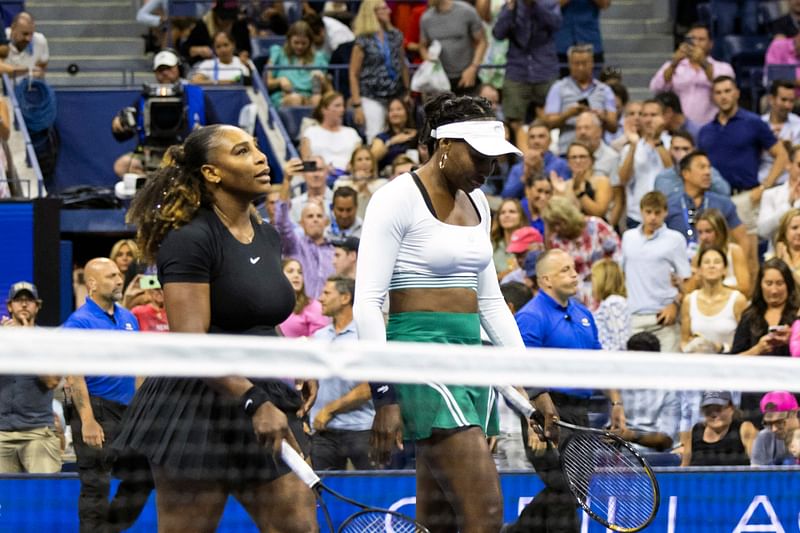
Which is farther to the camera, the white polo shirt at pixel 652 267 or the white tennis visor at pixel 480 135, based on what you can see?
the white polo shirt at pixel 652 267

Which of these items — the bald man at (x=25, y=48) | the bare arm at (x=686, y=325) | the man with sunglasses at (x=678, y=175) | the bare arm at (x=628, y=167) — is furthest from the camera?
the bald man at (x=25, y=48)

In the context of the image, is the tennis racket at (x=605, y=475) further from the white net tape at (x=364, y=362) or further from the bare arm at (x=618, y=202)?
the bare arm at (x=618, y=202)

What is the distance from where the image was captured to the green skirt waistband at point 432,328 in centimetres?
513

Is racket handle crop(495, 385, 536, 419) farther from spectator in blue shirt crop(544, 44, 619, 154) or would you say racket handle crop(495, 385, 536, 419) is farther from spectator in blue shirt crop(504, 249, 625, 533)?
spectator in blue shirt crop(544, 44, 619, 154)

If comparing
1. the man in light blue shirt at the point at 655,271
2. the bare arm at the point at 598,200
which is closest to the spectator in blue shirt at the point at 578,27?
the bare arm at the point at 598,200

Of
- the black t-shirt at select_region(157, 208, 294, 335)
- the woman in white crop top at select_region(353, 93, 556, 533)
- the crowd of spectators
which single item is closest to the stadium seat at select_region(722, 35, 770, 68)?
the crowd of spectators

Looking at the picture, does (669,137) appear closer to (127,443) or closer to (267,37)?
(267,37)

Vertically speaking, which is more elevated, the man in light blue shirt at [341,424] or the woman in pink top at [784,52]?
the woman in pink top at [784,52]

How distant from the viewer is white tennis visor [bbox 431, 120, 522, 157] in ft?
16.7

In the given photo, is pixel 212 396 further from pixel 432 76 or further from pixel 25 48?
pixel 25 48

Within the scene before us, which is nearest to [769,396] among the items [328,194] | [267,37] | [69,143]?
[328,194]

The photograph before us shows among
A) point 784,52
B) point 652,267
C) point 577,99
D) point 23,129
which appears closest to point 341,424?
point 652,267

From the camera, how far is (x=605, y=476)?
5473 mm

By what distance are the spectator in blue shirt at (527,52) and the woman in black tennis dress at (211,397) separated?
8.80 metres
